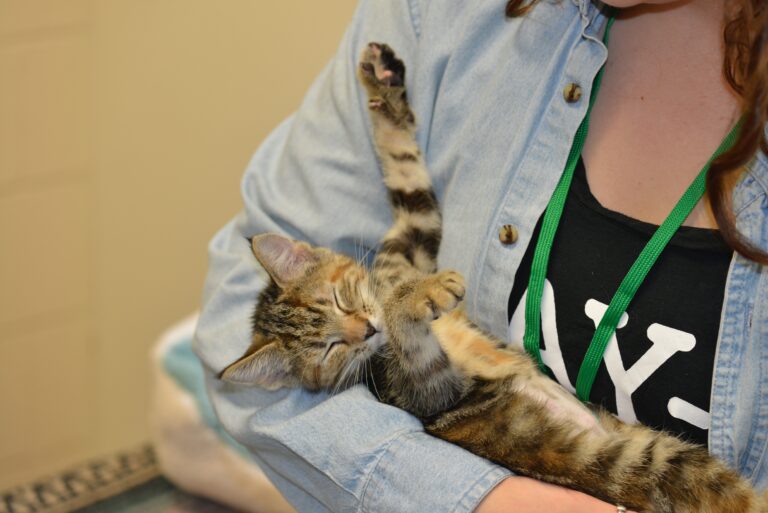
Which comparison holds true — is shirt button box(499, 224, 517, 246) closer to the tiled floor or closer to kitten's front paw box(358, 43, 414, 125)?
kitten's front paw box(358, 43, 414, 125)

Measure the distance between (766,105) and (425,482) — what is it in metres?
0.63

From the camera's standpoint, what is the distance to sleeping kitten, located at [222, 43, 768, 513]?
4.06ft

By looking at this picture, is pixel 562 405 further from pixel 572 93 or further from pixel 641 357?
pixel 572 93

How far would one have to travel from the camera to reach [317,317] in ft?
5.16

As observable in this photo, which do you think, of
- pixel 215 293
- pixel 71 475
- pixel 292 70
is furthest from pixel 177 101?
pixel 215 293

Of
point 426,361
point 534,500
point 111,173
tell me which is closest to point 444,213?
point 426,361

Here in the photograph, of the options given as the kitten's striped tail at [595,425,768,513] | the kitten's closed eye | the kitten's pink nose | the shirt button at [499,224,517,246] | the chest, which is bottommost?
the kitten's striped tail at [595,425,768,513]

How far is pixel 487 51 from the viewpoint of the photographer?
4.33 ft

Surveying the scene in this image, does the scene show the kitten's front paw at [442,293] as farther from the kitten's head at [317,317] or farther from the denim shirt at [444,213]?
the kitten's head at [317,317]

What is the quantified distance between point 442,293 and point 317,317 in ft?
1.29

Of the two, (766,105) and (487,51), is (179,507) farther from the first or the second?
(766,105)

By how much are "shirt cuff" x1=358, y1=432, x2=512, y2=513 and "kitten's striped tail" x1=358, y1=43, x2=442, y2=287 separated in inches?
15.7

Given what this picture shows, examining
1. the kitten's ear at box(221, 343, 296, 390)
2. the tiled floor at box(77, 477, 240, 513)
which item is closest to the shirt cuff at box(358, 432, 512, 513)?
the kitten's ear at box(221, 343, 296, 390)

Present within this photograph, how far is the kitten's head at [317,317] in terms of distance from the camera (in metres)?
1.49
